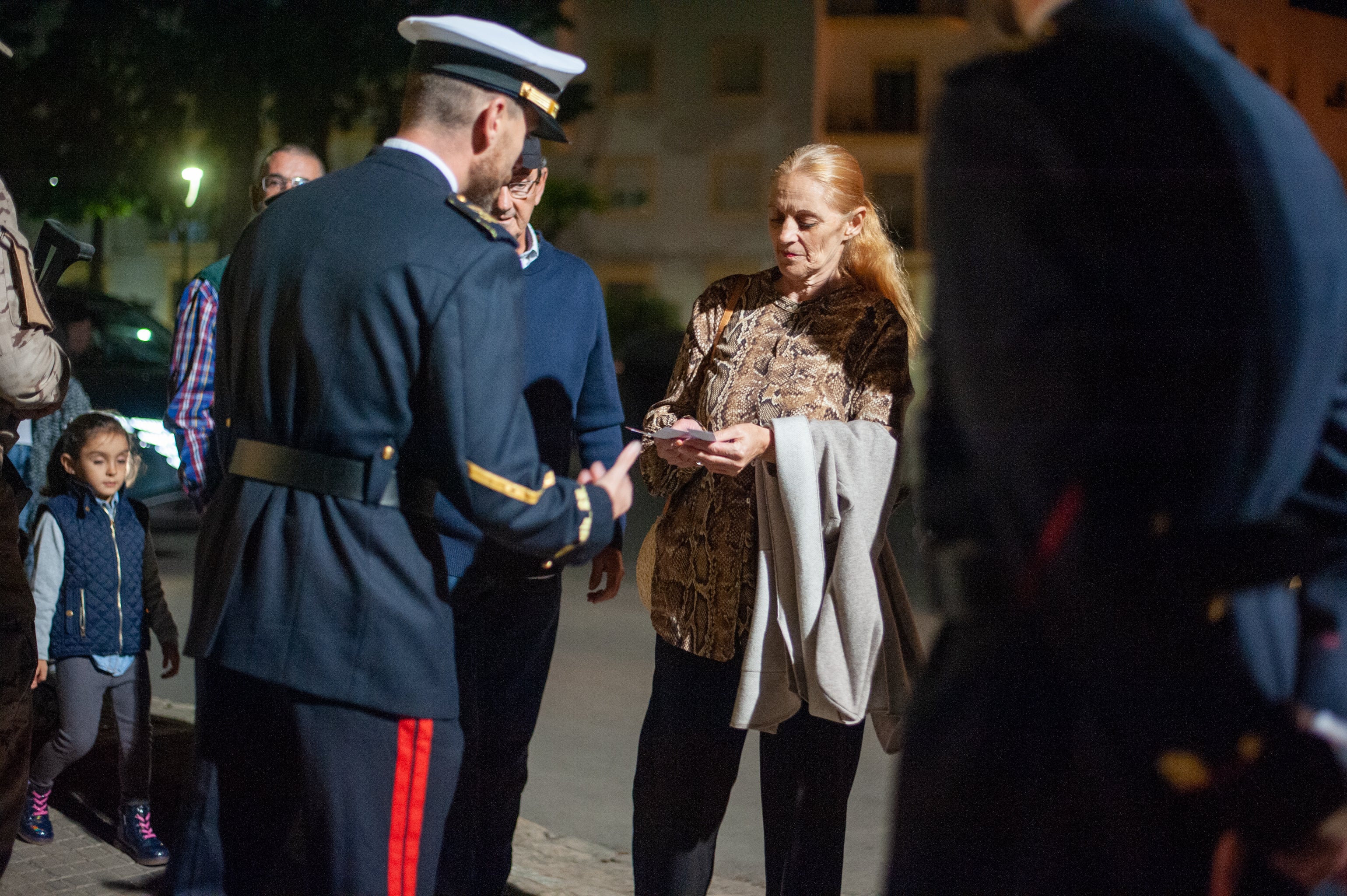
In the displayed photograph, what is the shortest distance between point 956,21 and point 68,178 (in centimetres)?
2624

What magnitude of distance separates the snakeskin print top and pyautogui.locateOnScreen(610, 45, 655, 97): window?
34.6 metres

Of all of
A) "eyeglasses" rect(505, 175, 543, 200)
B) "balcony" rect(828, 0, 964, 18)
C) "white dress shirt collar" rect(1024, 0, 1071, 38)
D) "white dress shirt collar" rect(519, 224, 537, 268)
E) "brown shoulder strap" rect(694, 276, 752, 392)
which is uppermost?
"balcony" rect(828, 0, 964, 18)

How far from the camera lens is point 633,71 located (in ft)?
121

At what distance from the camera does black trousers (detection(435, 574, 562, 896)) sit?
290 cm

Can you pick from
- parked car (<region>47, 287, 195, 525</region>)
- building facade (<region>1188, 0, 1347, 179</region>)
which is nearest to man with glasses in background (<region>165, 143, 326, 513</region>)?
building facade (<region>1188, 0, 1347, 179</region>)

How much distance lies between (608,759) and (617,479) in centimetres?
308

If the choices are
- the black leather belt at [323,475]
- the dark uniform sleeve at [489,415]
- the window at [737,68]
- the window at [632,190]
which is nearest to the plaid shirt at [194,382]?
the black leather belt at [323,475]

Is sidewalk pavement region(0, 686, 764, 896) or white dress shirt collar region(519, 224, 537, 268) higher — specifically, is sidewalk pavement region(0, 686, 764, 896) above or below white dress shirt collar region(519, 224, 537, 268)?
below

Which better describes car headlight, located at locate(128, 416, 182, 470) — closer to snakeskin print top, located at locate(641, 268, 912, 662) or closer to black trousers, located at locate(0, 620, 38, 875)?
black trousers, located at locate(0, 620, 38, 875)

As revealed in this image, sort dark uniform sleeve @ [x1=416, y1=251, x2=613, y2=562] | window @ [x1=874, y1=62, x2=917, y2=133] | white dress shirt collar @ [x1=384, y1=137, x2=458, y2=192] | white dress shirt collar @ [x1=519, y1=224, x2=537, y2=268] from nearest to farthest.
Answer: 1. dark uniform sleeve @ [x1=416, y1=251, x2=613, y2=562]
2. white dress shirt collar @ [x1=384, y1=137, x2=458, y2=192]
3. white dress shirt collar @ [x1=519, y1=224, x2=537, y2=268]
4. window @ [x1=874, y1=62, x2=917, y2=133]

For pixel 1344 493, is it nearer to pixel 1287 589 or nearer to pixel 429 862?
pixel 1287 589

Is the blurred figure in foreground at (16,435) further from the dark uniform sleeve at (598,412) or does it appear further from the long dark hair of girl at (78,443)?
the dark uniform sleeve at (598,412)

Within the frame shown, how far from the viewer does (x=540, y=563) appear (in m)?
2.82

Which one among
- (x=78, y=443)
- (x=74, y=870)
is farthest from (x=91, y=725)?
(x=78, y=443)
